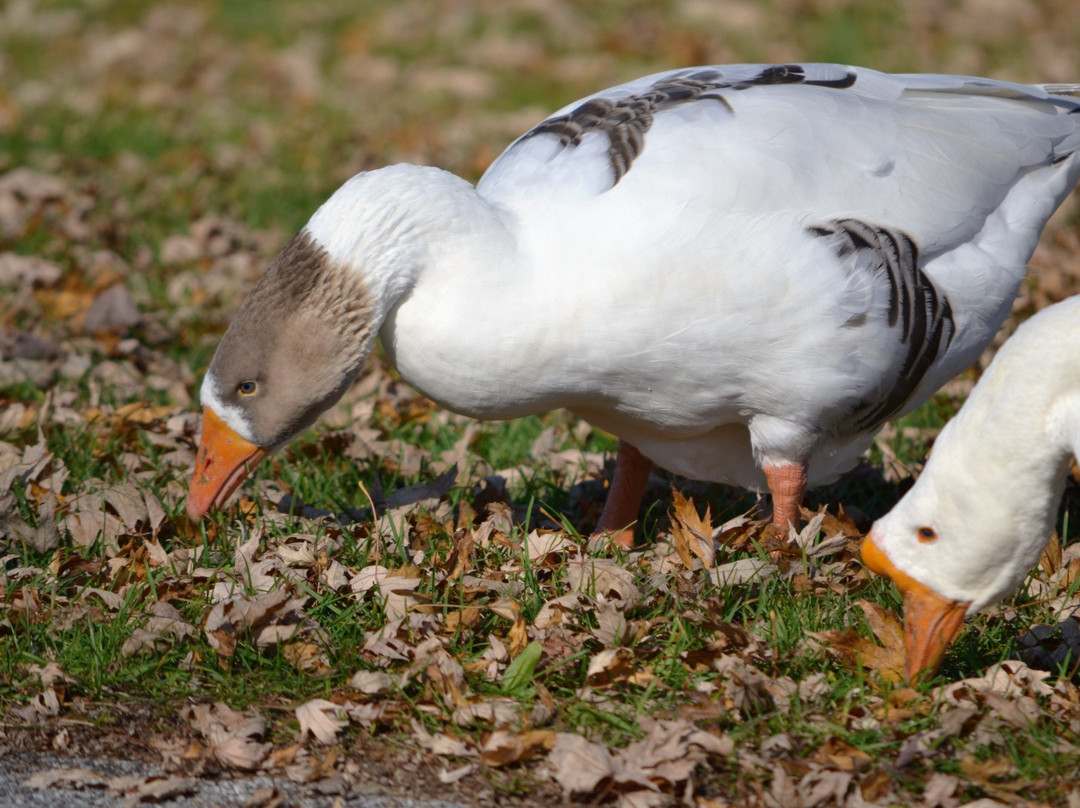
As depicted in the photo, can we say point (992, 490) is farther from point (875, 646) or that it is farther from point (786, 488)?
point (786, 488)

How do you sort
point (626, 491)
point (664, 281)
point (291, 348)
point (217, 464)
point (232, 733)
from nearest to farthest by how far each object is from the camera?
point (232, 733)
point (664, 281)
point (291, 348)
point (217, 464)
point (626, 491)

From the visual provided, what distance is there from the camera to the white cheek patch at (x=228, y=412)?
163 inches

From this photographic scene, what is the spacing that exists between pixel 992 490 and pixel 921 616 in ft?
→ 1.47

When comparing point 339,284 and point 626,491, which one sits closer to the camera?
point 339,284

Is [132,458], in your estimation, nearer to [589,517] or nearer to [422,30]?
[589,517]

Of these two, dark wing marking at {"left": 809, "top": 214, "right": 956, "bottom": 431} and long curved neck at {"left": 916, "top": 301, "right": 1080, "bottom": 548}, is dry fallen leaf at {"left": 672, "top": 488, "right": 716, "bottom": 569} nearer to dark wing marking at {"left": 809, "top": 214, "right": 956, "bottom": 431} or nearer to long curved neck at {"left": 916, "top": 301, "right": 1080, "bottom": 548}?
dark wing marking at {"left": 809, "top": 214, "right": 956, "bottom": 431}

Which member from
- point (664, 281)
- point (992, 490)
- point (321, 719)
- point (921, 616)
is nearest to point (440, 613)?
point (321, 719)

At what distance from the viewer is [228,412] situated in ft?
13.7

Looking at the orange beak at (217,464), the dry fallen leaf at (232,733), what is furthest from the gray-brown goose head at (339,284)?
the dry fallen leaf at (232,733)

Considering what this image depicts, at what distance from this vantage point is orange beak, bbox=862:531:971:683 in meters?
3.57

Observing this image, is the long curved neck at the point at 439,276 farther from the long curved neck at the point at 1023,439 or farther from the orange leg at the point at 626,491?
the long curved neck at the point at 1023,439

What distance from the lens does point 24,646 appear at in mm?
3889

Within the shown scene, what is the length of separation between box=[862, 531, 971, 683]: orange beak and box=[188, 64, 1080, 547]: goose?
0.73m

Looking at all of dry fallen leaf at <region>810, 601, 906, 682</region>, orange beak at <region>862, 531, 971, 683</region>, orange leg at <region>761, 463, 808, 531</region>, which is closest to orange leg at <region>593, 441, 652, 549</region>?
orange leg at <region>761, 463, 808, 531</region>
